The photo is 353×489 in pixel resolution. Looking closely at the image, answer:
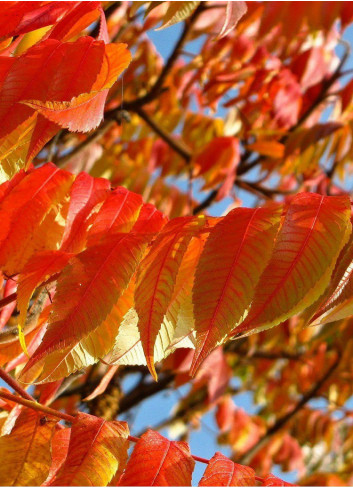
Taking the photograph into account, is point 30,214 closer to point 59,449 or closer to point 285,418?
point 59,449

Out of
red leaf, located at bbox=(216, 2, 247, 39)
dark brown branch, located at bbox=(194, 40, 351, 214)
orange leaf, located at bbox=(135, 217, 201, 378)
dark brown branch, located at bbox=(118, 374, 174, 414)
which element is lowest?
dark brown branch, located at bbox=(118, 374, 174, 414)

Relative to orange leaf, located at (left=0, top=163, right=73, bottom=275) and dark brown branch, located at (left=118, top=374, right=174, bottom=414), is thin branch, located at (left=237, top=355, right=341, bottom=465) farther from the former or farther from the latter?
orange leaf, located at (left=0, top=163, right=73, bottom=275)

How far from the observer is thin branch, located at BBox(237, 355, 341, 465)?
2676 mm

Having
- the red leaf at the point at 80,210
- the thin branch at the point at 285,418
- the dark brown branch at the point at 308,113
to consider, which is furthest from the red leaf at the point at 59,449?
the thin branch at the point at 285,418

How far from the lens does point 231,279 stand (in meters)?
0.64

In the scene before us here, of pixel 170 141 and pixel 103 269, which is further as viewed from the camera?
pixel 170 141

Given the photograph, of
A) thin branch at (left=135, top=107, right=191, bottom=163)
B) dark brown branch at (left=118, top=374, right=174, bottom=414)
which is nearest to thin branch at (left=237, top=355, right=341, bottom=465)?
dark brown branch at (left=118, top=374, right=174, bottom=414)

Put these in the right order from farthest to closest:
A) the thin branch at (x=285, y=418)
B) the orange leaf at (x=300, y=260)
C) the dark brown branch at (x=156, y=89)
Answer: the thin branch at (x=285, y=418)
the dark brown branch at (x=156, y=89)
the orange leaf at (x=300, y=260)

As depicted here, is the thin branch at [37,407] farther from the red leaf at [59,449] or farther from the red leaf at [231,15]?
the red leaf at [231,15]

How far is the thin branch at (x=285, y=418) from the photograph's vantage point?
268cm

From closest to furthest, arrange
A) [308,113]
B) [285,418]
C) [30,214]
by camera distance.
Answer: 1. [30,214]
2. [308,113]
3. [285,418]

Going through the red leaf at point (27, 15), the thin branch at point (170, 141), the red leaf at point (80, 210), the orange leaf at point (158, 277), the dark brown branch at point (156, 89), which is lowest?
Result: the thin branch at point (170, 141)

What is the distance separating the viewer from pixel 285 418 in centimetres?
276

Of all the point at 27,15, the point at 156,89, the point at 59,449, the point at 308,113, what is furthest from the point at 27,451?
the point at 308,113
